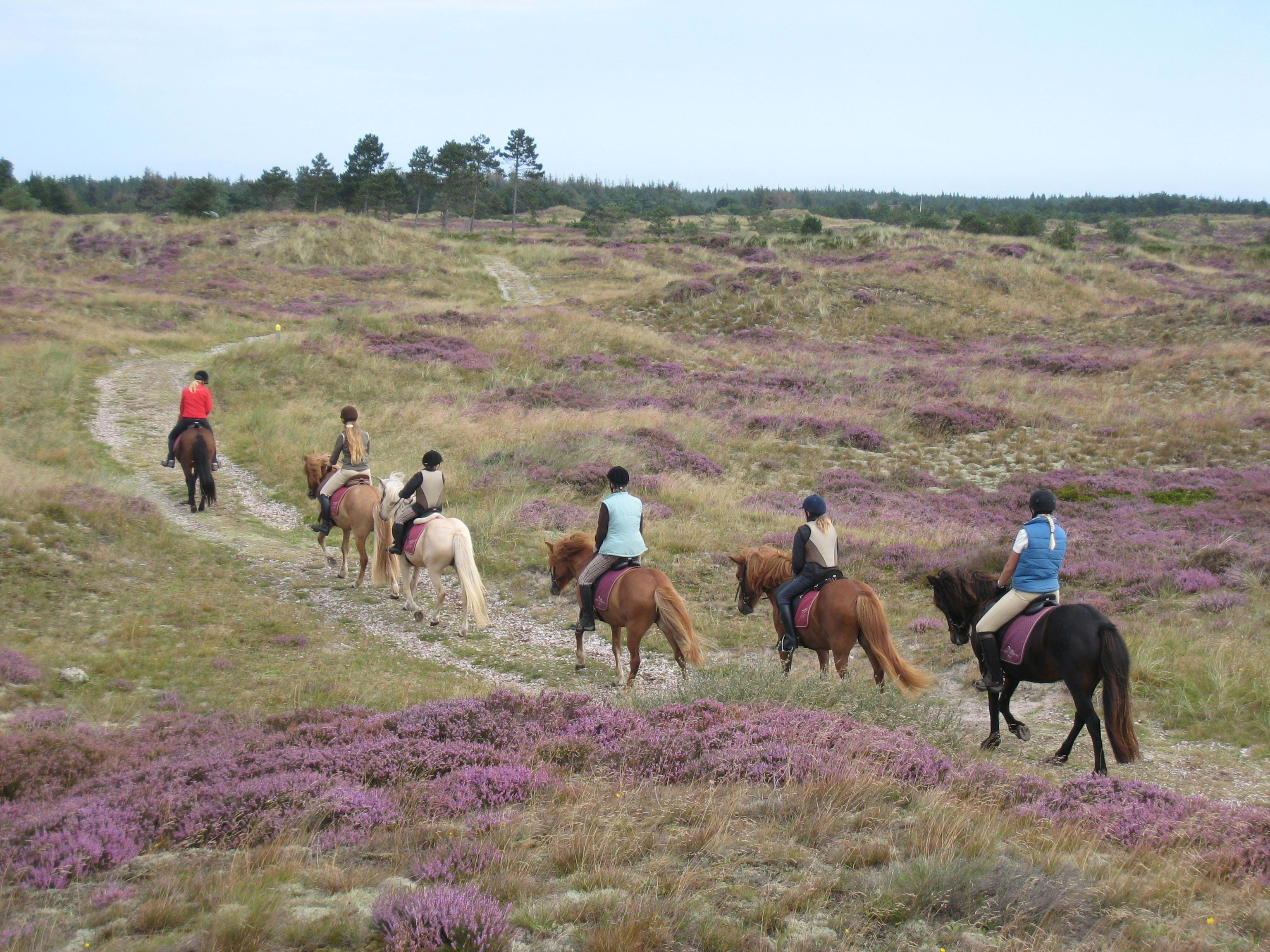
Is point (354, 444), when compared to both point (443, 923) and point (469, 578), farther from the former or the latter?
point (443, 923)

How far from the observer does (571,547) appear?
1099 centimetres

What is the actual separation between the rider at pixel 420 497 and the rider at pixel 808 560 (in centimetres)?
501

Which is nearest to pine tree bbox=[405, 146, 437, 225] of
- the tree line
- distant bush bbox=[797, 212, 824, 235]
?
the tree line

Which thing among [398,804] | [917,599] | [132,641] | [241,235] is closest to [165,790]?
[398,804]

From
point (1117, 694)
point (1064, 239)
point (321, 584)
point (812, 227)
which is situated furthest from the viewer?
point (812, 227)

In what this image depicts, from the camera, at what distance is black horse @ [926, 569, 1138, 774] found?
285 inches

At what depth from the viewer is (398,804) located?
5.46m

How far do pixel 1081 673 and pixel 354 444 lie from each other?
10.8 metres

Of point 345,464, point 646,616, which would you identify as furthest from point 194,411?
point 646,616

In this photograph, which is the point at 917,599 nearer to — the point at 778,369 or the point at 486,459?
the point at 486,459

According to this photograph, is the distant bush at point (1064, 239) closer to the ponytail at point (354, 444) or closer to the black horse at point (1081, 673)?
the ponytail at point (354, 444)

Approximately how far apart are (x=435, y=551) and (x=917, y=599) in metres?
7.23

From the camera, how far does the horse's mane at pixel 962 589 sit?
8.66 m

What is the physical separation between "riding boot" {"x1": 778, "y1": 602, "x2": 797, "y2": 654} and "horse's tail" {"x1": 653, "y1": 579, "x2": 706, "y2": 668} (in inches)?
36.9
